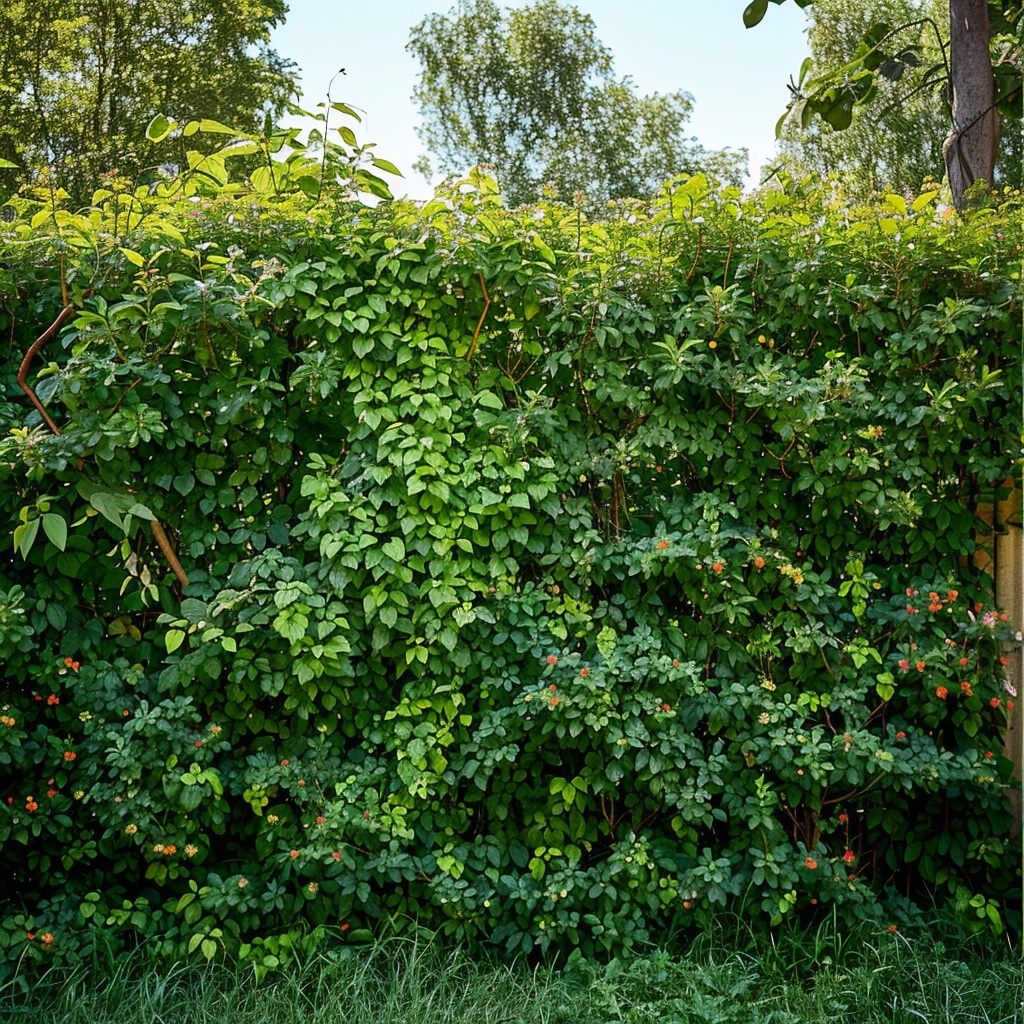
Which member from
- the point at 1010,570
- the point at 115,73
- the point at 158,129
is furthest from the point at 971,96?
the point at 115,73

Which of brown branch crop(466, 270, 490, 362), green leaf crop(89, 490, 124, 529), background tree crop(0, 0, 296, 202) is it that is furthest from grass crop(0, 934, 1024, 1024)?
background tree crop(0, 0, 296, 202)

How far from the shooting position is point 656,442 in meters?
2.65

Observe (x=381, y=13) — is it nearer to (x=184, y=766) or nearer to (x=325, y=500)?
(x=325, y=500)

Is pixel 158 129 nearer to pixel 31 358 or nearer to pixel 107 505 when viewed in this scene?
pixel 31 358

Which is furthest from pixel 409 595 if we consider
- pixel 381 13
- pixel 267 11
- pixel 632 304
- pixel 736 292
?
pixel 267 11

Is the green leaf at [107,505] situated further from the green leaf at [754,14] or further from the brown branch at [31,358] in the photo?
the green leaf at [754,14]

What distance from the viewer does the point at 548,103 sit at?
24.6 m

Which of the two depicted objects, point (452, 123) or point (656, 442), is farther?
point (452, 123)

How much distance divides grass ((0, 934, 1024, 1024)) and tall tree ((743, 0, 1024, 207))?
9.87ft

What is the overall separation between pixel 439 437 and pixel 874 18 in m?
22.2

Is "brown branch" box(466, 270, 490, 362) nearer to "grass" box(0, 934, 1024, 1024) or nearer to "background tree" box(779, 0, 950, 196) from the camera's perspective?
"grass" box(0, 934, 1024, 1024)

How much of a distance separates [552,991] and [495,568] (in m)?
1.16

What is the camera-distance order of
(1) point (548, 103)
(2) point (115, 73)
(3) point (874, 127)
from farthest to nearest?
(1) point (548, 103), (3) point (874, 127), (2) point (115, 73)

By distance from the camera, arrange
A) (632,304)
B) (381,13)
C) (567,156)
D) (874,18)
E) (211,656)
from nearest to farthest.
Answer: (211,656) < (632,304) < (381,13) < (874,18) < (567,156)
